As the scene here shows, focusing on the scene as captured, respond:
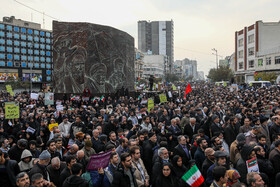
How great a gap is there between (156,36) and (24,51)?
322 ft

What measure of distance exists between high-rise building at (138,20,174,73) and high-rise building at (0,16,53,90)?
3154 inches

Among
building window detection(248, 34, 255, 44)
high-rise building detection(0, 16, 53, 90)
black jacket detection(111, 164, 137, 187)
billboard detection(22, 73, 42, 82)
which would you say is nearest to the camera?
black jacket detection(111, 164, 137, 187)

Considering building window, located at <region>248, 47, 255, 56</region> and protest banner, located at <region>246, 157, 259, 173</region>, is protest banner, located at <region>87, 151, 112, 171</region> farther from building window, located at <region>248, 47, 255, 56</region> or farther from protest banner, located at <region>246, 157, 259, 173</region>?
building window, located at <region>248, 47, 255, 56</region>

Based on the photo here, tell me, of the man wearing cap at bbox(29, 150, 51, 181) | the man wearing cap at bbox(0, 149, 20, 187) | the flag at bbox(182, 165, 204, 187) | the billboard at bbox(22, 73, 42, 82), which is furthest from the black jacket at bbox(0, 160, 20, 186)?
the billboard at bbox(22, 73, 42, 82)

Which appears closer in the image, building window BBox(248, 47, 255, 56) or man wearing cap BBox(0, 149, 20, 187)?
man wearing cap BBox(0, 149, 20, 187)

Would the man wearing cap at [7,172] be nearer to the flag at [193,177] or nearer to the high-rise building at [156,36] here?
the flag at [193,177]

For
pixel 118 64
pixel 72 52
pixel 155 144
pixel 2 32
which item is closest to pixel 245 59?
pixel 118 64

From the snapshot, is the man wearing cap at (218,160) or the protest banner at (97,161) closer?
the protest banner at (97,161)

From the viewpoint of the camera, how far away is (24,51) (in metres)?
92.8

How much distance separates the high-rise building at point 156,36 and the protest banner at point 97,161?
165834 mm

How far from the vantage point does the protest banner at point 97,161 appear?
4843 millimetres

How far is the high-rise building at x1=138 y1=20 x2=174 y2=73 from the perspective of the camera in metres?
170

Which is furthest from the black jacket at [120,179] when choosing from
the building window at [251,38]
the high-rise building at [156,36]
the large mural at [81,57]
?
the high-rise building at [156,36]

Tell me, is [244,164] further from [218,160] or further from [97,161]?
[97,161]
